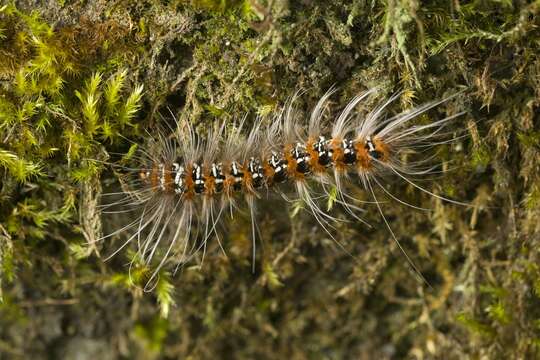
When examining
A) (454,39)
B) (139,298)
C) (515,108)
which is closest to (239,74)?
(454,39)

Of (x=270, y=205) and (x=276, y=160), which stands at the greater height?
(x=276, y=160)

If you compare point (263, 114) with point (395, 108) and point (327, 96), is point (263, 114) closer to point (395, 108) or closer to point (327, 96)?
point (327, 96)

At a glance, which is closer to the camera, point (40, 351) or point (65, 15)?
point (65, 15)

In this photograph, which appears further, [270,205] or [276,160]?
[270,205]
